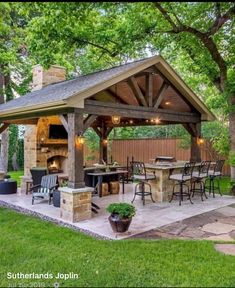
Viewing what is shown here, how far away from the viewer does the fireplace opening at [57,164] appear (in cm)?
1144

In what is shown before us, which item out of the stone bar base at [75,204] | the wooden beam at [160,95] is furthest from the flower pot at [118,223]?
the wooden beam at [160,95]

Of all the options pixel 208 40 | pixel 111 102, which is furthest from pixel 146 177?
pixel 208 40

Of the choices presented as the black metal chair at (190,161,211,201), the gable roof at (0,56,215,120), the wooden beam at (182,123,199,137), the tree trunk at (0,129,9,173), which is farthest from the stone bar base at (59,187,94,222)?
the tree trunk at (0,129,9,173)

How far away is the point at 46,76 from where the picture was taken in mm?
11750

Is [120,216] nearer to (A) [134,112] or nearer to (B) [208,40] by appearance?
(A) [134,112]

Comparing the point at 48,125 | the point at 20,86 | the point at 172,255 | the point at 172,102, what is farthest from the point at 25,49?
the point at 172,255

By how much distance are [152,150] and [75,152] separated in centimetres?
1030

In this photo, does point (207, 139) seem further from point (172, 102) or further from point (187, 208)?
point (187, 208)

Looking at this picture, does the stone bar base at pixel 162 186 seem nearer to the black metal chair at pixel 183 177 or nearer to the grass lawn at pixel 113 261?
the black metal chair at pixel 183 177

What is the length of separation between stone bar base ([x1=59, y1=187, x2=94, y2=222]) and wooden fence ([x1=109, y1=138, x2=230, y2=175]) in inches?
362

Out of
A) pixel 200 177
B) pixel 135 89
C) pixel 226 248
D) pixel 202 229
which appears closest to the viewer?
pixel 226 248

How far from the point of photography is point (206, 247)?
17.2 feet

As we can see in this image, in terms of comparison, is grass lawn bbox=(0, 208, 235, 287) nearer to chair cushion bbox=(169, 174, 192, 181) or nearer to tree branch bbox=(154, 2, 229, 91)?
chair cushion bbox=(169, 174, 192, 181)

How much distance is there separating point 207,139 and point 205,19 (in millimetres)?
6333
